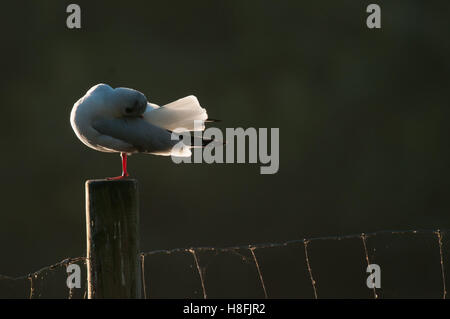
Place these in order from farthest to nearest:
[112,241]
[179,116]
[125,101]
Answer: [179,116] < [125,101] < [112,241]

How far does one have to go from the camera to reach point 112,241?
177 centimetres

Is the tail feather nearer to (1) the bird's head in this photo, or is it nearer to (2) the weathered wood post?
(1) the bird's head

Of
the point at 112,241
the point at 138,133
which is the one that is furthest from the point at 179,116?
the point at 112,241

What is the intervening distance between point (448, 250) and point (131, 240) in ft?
19.9

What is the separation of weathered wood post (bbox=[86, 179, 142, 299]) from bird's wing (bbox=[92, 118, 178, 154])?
764 mm

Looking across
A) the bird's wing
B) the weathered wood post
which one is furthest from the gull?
the weathered wood post

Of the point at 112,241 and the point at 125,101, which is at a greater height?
the point at 125,101

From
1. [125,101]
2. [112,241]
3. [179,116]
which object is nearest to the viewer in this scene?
[112,241]

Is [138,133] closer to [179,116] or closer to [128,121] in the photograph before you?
[128,121]

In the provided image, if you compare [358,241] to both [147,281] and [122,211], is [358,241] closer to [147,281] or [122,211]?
[147,281]

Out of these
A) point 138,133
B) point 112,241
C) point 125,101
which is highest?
point 125,101

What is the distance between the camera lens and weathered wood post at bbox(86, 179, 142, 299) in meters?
1.77

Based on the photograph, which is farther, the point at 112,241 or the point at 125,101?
the point at 125,101

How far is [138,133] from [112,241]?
0.87 metres
